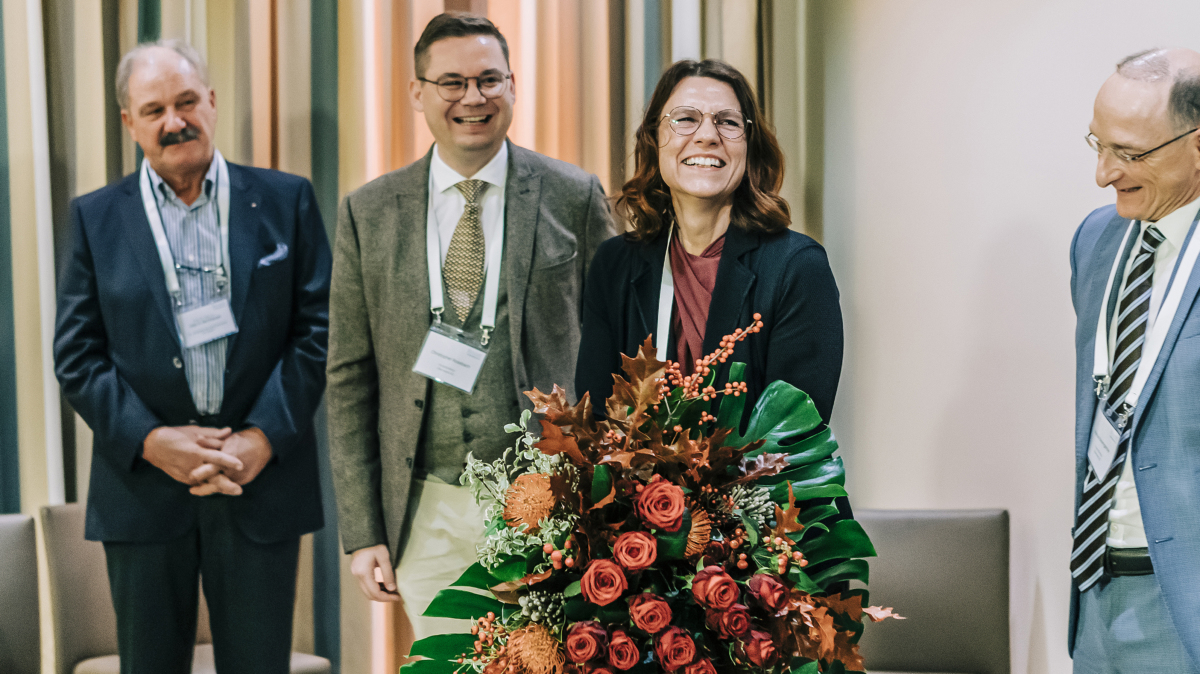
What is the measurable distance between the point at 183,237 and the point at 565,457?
1884mm

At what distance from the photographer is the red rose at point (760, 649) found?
1.00m

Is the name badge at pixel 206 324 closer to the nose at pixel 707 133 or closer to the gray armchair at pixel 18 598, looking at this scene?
Answer: the gray armchair at pixel 18 598

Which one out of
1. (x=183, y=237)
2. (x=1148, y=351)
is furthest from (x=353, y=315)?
(x=1148, y=351)

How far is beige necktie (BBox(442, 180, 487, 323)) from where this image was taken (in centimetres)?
229

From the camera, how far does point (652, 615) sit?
3.30ft

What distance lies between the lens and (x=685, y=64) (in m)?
1.95

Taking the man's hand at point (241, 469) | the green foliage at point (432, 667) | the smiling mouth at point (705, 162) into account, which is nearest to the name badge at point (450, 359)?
the man's hand at point (241, 469)

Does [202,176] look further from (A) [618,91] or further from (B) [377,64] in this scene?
(A) [618,91]

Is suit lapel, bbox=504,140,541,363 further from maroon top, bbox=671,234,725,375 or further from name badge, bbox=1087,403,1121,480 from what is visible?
name badge, bbox=1087,403,1121,480

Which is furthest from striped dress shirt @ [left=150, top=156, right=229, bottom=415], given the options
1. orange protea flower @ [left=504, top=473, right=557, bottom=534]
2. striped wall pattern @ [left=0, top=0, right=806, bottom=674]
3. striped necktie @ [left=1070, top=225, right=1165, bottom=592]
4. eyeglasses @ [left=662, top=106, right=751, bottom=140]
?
striped necktie @ [left=1070, top=225, right=1165, bottom=592]

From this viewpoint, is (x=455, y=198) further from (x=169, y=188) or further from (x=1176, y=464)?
(x=1176, y=464)

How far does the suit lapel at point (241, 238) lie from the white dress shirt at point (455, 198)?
0.60 metres

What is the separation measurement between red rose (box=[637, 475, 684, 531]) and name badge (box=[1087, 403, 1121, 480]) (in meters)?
1.21

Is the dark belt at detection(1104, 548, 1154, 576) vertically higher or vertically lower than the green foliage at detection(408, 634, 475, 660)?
lower
